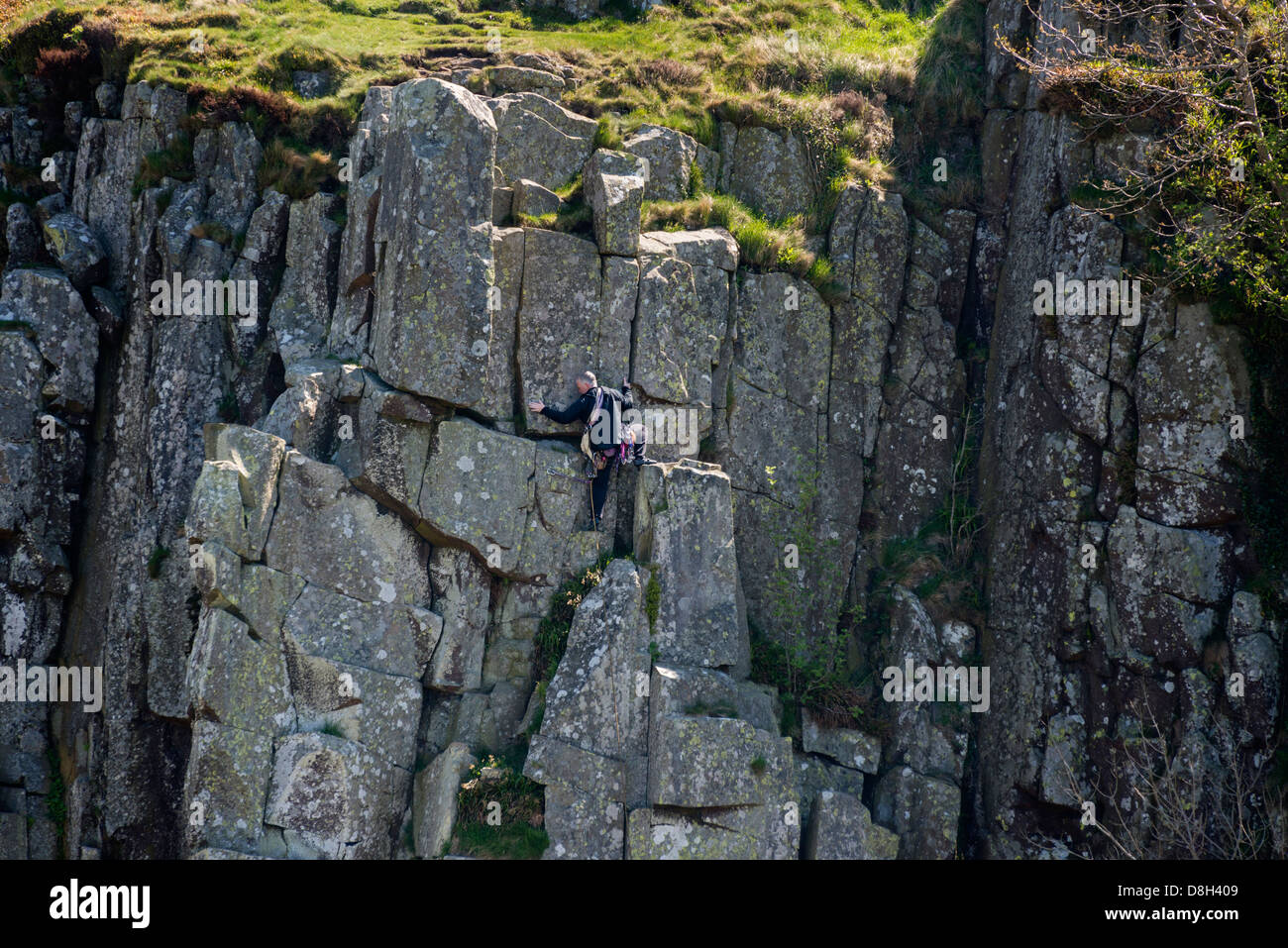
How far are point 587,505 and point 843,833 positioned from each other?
7.31 m

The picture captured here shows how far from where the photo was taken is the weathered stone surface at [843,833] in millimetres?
19922

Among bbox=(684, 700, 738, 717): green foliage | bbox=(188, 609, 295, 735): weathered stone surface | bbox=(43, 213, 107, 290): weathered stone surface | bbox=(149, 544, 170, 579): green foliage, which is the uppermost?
bbox=(43, 213, 107, 290): weathered stone surface

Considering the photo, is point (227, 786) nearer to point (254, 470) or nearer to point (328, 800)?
point (328, 800)

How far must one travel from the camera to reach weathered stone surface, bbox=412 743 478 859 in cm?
1875

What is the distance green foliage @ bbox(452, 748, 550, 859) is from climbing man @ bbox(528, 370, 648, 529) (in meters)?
4.86

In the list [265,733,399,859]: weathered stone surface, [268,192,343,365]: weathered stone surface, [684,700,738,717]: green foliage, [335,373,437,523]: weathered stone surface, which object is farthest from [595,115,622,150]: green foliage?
[265,733,399,859]: weathered stone surface

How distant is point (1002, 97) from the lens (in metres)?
26.4

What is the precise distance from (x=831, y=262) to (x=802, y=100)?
4310mm

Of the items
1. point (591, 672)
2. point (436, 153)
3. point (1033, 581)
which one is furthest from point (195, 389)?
point (1033, 581)

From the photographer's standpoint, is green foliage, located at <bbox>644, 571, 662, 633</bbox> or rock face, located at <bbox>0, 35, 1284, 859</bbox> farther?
green foliage, located at <bbox>644, 571, 662, 633</bbox>

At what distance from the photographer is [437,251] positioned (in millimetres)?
20688

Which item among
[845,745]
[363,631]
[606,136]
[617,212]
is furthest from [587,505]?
[606,136]

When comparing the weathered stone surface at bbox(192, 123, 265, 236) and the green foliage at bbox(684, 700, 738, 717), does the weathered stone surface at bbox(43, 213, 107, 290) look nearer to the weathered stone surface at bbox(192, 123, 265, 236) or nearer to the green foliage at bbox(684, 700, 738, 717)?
the weathered stone surface at bbox(192, 123, 265, 236)

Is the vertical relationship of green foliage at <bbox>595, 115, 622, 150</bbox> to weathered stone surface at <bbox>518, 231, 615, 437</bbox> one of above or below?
above
